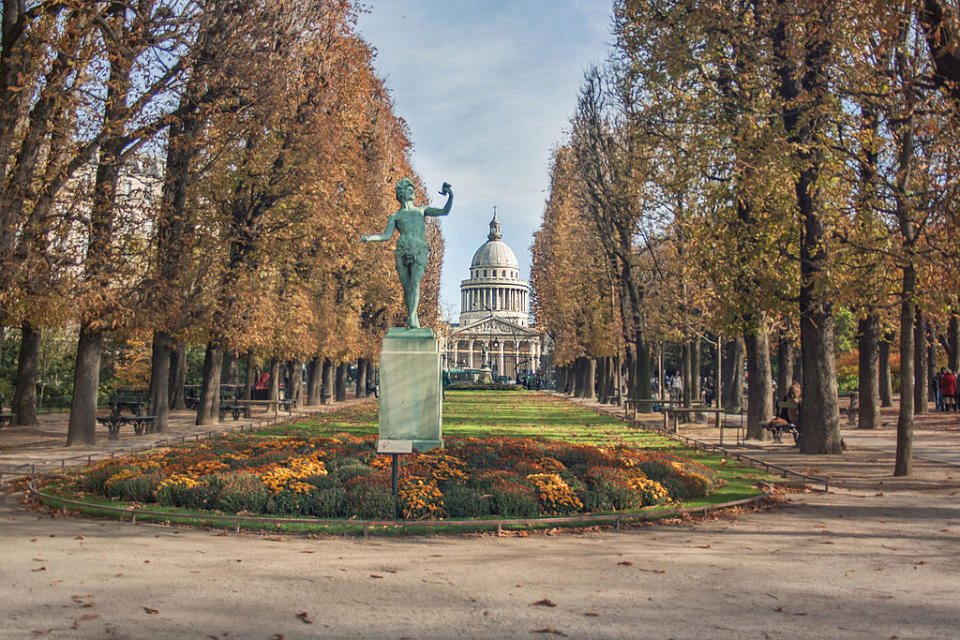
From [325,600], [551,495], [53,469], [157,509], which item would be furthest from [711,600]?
[53,469]

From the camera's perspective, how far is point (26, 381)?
26.3 m

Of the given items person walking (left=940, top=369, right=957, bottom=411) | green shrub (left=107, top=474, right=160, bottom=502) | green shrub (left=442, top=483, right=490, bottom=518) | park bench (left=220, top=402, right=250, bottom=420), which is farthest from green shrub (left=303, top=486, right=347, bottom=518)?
person walking (left=940, top=369, right=957, bottom=411)

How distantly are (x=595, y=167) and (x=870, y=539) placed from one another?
28.9 meters

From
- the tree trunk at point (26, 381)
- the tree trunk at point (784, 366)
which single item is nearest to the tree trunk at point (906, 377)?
the tree trunk at point (784, 366)

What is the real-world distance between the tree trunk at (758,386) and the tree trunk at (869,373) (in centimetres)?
346

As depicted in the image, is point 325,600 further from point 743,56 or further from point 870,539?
point 743,56

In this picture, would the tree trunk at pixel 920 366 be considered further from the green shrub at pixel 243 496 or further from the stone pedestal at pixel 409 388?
the green shrub at pixel 243 496

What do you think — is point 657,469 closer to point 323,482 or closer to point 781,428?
point 323,482

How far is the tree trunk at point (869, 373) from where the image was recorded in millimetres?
25375

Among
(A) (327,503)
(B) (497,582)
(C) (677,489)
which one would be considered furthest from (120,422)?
(B) (497,582)

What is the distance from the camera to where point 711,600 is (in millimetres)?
7246

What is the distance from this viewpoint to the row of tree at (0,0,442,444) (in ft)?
55.6

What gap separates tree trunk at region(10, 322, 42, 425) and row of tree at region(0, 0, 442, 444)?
0.16ft

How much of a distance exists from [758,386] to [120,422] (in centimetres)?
1702
